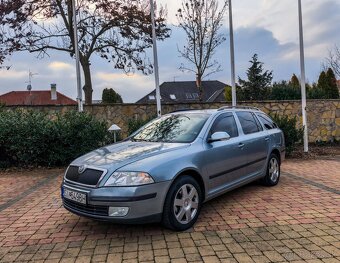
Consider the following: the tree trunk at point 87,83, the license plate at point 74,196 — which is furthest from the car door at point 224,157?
the tree trunk at point 87,83

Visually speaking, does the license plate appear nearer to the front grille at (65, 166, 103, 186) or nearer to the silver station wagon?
the silver station wagon

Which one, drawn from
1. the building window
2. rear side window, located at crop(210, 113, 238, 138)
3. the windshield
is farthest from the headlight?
the building window

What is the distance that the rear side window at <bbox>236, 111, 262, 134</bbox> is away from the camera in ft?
19.6

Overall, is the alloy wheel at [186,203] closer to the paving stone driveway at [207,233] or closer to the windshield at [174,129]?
the paving stone driveway at [207,233]

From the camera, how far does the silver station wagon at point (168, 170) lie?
387 centimetres

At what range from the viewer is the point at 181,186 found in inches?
166

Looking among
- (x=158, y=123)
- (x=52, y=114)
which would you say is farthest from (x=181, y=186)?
(x=52, y=114)

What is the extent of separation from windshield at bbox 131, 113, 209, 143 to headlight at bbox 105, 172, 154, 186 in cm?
107

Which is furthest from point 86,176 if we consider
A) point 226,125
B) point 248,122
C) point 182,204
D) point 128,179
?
point 248,122

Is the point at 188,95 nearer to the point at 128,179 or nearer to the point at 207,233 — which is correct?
the point at 207,233

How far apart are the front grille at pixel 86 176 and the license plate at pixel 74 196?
141 mm

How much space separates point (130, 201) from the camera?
3793 millimetres

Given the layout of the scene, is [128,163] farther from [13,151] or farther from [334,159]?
[334,159]

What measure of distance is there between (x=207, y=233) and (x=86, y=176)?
64.9 inches
